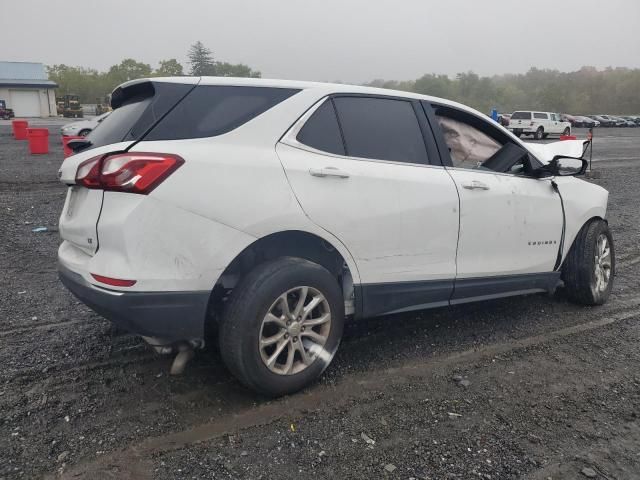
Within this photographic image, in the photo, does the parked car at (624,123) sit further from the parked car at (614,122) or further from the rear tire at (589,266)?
the rear tire at (589,266)

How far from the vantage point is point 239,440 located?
2.63 metres

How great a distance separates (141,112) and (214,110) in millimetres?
396

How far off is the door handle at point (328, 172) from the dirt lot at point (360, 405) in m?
1.26

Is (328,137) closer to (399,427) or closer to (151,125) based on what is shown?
(151,125)

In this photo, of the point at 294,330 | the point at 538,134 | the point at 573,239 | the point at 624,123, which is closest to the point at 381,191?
the point at 294,330

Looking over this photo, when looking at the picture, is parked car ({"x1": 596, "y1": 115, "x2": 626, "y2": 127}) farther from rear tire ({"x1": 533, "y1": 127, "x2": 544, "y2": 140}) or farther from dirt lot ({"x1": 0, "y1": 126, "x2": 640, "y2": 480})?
dirt lot ({"x1": 0, "y1": 126, "x2": 640, "y2": 480})

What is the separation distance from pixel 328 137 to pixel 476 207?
1209mm

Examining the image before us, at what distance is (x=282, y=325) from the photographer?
9.59 ft

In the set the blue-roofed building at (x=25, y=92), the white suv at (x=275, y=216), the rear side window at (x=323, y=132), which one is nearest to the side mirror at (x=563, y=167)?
the white suv at (x=275, y=216)

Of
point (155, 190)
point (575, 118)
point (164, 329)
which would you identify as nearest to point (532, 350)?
point (164, 329)

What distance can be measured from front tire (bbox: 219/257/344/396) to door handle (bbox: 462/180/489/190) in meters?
1.22

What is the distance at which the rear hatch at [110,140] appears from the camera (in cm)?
275

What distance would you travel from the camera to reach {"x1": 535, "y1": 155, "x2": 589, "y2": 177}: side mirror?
416 cm

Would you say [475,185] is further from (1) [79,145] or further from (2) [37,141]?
(2) [37,141]
